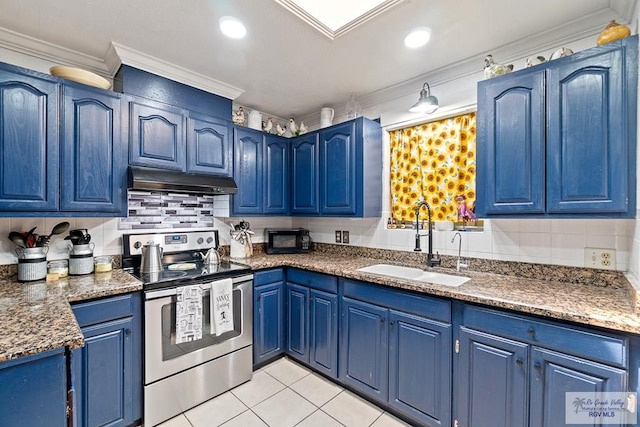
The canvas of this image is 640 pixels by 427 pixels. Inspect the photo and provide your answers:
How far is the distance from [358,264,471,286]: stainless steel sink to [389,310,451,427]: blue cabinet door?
31 cm

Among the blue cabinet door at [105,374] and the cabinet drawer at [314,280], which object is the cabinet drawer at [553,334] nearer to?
the cabinet drawer at [314,280]

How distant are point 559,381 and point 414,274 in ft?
3.47

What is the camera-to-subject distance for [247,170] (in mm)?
2791

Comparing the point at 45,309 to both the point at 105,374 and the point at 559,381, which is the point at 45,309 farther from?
the point at 559,381

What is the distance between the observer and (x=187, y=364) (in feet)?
6.44

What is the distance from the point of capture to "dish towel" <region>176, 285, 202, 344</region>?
188 centimetres

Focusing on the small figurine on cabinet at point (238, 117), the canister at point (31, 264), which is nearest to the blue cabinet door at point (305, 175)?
the small figurine on cabinet at point (238, 117)

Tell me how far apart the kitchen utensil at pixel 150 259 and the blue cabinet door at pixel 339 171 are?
146 cm

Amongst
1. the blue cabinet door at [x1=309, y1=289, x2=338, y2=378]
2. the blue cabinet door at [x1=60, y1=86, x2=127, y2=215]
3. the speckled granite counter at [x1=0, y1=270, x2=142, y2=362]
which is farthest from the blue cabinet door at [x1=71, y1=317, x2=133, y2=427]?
the blue cabinet door at [x1=309, y1=289, x2=338, y2=378]

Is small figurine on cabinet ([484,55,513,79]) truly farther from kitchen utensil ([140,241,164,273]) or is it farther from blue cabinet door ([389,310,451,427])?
kitchen utensil ([140,241,164,273])

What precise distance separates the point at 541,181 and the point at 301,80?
189 cm

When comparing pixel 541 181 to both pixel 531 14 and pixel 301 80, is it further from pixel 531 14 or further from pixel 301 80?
pixel 301 80

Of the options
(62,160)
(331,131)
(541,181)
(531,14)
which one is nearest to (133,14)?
(62,160)

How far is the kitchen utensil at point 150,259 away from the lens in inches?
83.8
